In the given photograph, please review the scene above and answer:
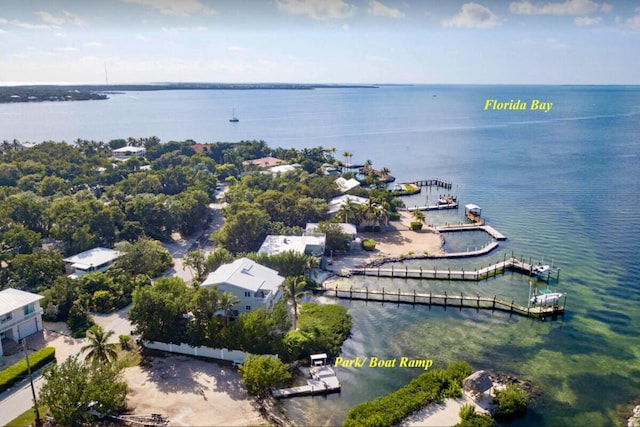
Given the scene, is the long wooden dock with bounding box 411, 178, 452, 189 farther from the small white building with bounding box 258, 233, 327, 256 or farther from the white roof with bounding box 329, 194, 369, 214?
the small white building with bounding box 258, 233, 327, 256

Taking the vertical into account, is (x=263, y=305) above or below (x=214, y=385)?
above

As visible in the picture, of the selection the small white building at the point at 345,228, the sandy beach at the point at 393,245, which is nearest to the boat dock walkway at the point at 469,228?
the sandy beach at the point at 393,245

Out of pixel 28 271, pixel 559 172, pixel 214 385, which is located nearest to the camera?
pixel 214 385

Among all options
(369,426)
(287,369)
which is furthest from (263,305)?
(369,426)

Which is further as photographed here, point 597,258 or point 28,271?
point 597,258

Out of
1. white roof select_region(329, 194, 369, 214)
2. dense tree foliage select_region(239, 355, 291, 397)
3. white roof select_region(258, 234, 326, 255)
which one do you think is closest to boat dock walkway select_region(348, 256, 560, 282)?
white roof select_region(258, 234, 326, 255)

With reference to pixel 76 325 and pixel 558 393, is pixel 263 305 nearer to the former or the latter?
pixel 76 325

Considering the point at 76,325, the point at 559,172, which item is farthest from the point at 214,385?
the point at 559,172

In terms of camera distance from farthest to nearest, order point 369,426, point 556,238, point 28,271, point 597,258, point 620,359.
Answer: point 556,238
point 597,258
point 28,271
point 620,359
point 369,426
